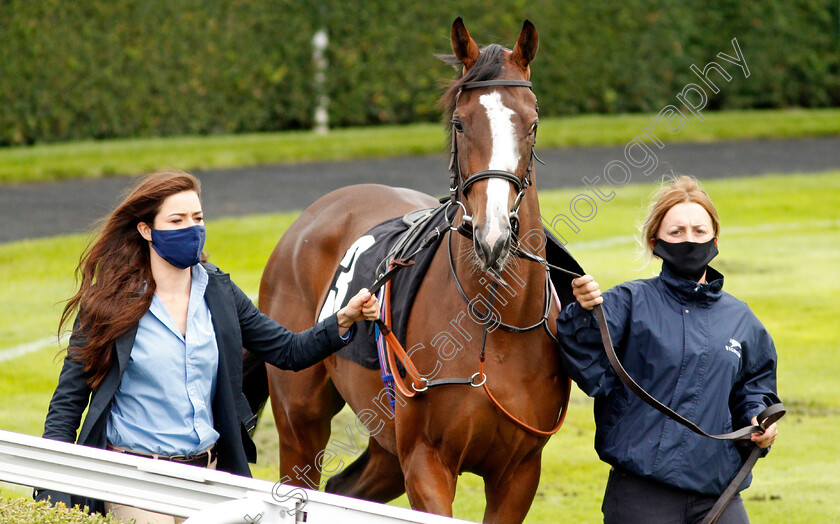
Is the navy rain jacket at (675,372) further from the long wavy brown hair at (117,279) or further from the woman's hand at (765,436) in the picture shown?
the long wavy brown hair at (117,279)

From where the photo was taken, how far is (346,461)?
5566mm

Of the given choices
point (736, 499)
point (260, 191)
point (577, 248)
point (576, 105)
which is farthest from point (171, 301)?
point (576, 105)

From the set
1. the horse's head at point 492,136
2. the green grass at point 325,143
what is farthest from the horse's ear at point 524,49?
the green grass at point 325,143

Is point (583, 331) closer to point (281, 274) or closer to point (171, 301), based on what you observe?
point (171, 301)

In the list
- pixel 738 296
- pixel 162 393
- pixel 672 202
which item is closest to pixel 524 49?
pixel 672 202

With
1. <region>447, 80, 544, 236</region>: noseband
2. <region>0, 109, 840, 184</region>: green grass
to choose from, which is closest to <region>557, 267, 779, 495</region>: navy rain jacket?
<region>447, 80, 544, 236</region>: noseband

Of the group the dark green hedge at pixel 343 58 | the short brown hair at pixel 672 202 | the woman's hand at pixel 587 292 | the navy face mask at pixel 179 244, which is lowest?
the woman's hand at pixel 587 292

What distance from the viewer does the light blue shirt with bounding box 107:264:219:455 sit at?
10.3 ft

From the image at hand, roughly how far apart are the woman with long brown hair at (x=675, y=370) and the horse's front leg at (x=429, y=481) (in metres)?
0.50

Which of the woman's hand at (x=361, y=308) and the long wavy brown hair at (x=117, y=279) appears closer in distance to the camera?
the long wavy brown hair at (x=117, y=279)

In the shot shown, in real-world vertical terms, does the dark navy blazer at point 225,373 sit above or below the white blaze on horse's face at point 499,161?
below

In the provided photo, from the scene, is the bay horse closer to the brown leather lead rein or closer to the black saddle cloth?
the black saddle cloth

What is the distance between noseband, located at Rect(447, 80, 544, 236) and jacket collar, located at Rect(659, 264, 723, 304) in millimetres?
519

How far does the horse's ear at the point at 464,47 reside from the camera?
3.25 metres
